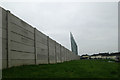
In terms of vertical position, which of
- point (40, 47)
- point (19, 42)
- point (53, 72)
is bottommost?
point (53, 72)

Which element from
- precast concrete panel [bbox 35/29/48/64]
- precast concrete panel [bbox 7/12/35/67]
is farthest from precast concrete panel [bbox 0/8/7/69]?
precast concrete panel [bbox 35/29/48/64]

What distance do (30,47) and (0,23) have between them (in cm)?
363

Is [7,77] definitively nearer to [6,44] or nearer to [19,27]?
[6,44]

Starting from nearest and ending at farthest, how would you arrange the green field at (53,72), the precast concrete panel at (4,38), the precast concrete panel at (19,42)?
the green field at (53,72) < the precast concrete panel at (4,38) < the precast concrete panel at (19,42)

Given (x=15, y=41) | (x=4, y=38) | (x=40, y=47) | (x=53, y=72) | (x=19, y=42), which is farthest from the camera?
(x=40, y=47)

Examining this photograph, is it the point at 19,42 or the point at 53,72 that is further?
the point at 19,42

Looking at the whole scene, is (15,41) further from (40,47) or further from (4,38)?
(40,47)

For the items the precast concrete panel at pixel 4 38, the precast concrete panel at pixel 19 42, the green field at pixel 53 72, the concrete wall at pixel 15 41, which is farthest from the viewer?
the precast concrete panel at pixel 19 42

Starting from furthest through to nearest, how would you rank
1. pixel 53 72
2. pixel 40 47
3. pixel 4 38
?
pixel 40 47
pixel 53 72
pixel 4 38

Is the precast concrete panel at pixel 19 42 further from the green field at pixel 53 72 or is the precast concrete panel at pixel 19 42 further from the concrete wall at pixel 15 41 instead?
the green field at pixel 53 72

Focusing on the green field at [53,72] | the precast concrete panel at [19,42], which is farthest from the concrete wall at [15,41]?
the green field at [53,72]

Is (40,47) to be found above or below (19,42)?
below

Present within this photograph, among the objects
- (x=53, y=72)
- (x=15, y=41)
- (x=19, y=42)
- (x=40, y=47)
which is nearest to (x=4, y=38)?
(x=15, y=41)

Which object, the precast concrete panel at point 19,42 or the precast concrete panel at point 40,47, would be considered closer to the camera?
the precast concrete panel at point 19,42
